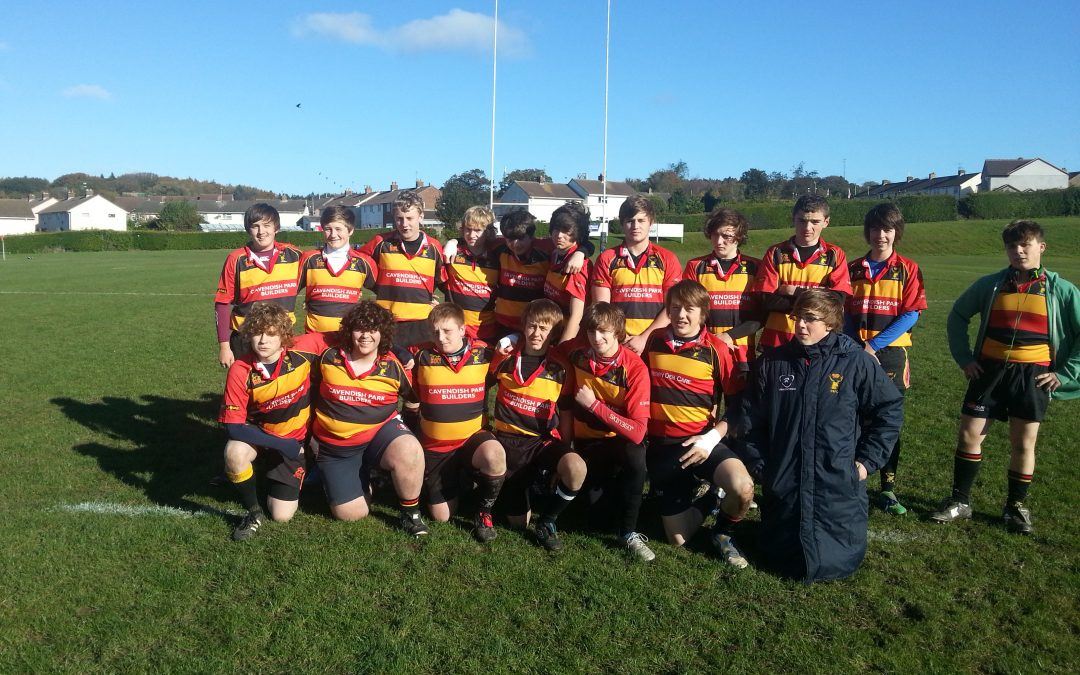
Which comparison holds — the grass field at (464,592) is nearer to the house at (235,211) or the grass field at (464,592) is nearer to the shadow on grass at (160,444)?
the shadow on grass at (160,444)

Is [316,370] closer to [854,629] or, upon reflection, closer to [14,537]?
[14,537]

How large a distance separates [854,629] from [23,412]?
23.4 feet

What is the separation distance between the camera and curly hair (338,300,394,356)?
4195mm

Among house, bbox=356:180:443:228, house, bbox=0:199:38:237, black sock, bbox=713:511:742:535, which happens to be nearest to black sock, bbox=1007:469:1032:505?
black sock, bbox=713:511:742:535

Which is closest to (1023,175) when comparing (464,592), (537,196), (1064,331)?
(537,196)

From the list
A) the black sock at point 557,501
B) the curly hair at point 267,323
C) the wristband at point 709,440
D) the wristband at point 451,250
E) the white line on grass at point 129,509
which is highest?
the wristband at point 451,250

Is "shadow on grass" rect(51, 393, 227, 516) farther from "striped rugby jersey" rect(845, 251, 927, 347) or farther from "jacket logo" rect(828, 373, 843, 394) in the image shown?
"striped rugby jersey" rect(845, 251, 927, 347)

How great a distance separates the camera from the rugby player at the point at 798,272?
4.49m

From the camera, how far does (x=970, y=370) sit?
4445 millimetres

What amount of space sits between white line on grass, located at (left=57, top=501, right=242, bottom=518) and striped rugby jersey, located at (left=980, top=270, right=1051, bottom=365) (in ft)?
15.4

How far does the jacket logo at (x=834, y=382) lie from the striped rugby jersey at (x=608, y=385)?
95 cm

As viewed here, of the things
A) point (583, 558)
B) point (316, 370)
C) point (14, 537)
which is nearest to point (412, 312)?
point (316, 370)

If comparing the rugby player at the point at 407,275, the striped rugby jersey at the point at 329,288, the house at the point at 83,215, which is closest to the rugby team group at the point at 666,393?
the striped rugby jersey at the point at 329,288

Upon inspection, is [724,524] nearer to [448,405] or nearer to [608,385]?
[608,385]
